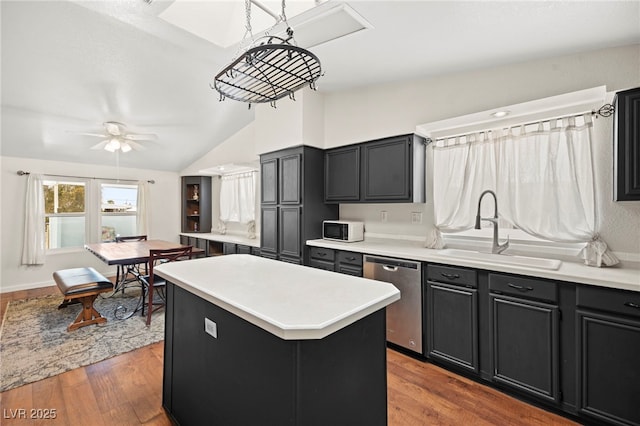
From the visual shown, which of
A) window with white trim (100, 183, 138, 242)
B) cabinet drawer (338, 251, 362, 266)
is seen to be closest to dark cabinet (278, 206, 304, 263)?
cabinet drawer (338, 251, 362, 266)

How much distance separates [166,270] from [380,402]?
143 centimetres

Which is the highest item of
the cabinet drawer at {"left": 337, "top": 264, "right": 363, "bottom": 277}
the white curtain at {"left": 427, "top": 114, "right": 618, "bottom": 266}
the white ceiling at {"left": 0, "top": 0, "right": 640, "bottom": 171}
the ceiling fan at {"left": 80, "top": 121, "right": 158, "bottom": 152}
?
the white ceiling at {"left": 0, "top": 0, "right": 640, "bottom": 171}

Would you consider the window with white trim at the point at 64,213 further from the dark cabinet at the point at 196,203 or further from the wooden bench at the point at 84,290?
the wooden bench at the point at 84,290

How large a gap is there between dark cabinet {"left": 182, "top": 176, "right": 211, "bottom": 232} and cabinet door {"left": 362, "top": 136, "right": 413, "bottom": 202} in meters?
4.02

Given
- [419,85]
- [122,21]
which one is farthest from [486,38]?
[122,21]

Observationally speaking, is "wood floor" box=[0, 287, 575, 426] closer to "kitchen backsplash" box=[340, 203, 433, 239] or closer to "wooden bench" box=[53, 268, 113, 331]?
"wooden bench" box=[53, 268, 113, 331]

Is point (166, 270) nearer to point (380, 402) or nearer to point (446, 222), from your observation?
point (380, 402)

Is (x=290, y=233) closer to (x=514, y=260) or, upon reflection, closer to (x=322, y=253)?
(x=322, y=253)

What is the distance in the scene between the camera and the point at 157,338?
9.65 ft

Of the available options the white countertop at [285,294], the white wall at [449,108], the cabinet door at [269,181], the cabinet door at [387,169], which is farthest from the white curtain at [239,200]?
the white countertop at [285,294]

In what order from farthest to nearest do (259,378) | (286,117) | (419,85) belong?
(286,117) < (419,85) < (259,378)

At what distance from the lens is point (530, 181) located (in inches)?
94.0

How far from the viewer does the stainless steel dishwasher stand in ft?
8.16

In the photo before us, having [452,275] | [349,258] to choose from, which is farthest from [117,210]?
[452,275]
